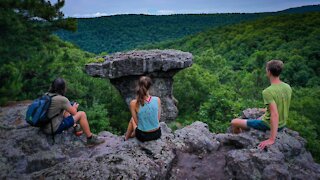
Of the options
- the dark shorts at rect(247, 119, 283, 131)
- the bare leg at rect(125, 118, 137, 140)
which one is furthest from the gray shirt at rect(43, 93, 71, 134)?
Answer: the dark shorts at rect(247, 119, 283, 131)

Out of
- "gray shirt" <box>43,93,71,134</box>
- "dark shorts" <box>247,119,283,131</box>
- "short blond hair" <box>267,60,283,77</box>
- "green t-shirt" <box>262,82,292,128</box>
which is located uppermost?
"short blond hair" <box>267,60,283,77</box>

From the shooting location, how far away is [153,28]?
3792 inches

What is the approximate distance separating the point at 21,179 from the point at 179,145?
11.0 feet

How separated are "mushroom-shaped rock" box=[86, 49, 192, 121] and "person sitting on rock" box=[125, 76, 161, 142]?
37.1 feet

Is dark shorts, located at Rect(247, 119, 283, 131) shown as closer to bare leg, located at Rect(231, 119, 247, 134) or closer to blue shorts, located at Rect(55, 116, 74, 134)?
bare leg, located at Rect(231, 119, 247, 134)

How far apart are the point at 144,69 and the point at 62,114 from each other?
11200 millimetres

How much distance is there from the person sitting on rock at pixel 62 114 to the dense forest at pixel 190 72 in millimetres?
1364

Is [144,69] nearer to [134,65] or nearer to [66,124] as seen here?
[134,65]

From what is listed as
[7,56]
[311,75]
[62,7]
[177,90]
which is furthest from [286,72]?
[7,56]

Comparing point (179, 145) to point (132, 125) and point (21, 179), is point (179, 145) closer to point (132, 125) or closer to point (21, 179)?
point (132, 125)

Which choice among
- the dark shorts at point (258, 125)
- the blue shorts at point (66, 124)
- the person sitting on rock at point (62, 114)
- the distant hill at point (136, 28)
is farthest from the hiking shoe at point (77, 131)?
the distant hill at point (136, 28)

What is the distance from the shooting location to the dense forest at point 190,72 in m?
9.68

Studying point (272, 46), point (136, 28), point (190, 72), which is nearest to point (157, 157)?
point (190, 72)

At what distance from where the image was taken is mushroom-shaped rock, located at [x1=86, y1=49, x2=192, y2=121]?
17.3 metres
